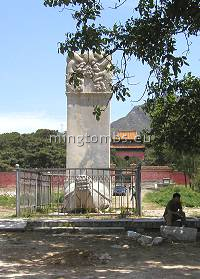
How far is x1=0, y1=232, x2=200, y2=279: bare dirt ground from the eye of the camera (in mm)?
7531

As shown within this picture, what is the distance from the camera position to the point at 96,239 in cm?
1109

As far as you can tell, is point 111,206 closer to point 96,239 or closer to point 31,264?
point 96,239

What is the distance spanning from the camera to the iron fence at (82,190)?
49.6ft

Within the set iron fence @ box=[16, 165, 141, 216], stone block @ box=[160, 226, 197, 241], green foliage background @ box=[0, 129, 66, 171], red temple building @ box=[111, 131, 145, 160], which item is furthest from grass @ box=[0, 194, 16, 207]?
red temple building @ box=[111, 131, 145, 160]

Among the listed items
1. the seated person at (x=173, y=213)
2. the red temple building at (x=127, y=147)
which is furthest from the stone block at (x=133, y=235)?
the red temple building at (x=127, y=147)

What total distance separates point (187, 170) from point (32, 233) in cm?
2674

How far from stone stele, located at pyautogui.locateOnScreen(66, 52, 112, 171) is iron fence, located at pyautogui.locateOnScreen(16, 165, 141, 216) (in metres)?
0.57

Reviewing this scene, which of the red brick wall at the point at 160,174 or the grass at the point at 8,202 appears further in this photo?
the red brick wall at the point at 160,174

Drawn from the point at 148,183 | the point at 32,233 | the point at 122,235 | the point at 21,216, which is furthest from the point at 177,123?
the point at 148,183

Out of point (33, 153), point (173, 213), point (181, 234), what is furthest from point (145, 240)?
point (33, 153)

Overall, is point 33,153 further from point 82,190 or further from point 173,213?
point 173,213

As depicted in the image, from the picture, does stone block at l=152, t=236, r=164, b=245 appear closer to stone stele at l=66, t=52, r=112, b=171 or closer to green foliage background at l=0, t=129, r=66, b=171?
stone stele at l=66, t=52, r=112, b=171

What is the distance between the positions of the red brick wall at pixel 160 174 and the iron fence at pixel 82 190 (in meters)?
32.6

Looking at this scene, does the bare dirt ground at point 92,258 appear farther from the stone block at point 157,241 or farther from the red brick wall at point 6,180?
the red brick wall at point 6,180
